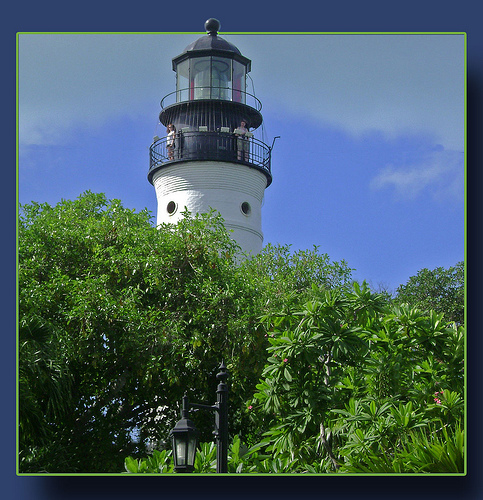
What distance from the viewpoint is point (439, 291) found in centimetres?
504

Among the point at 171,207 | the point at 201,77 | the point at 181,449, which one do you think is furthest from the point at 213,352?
the point at 181,449

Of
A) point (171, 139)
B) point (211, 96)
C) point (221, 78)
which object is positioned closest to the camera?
point (171, 139)

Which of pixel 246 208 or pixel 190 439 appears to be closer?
pixel 190 439

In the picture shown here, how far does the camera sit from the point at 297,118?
5.29 metres

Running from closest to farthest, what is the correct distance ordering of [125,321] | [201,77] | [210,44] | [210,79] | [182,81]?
1. [210,44]
2. [182,81]
3. [201,77]
4. [125,321]
5. [210,79]

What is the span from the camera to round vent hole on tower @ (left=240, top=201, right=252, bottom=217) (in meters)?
6.33

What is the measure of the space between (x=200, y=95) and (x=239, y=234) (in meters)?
1.24

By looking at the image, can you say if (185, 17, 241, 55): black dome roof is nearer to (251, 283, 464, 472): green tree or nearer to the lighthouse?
the lighthouse

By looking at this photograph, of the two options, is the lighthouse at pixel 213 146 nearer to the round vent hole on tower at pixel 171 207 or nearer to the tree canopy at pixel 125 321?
the round vent hole on tower at pixel 171 207

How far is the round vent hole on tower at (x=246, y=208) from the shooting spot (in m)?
6.33

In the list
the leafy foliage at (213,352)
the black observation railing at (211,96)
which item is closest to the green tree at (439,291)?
the leafy foliage at (213,352)

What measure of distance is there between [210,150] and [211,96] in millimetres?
516
